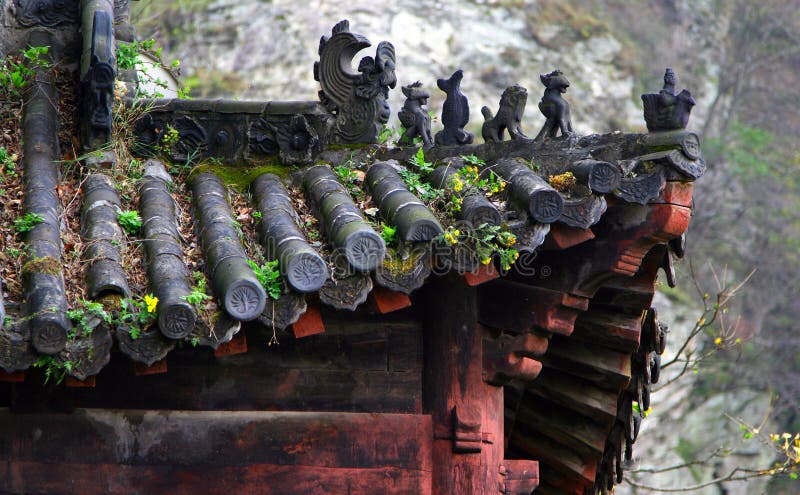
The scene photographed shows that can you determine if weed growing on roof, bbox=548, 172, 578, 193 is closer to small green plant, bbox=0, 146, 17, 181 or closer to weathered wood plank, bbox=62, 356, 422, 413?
weathered wood plank, bbox=62, 356, 422, 413

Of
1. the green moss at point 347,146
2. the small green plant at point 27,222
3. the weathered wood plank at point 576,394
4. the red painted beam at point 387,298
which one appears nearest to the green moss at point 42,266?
the small green plant at point 27,222

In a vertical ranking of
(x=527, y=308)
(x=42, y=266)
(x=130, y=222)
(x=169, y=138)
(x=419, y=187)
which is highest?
(x=169, y=138)

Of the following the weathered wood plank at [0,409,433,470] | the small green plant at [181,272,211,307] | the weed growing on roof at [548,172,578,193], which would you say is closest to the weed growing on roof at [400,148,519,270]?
the weed growing on roof at [548,172,578,193]

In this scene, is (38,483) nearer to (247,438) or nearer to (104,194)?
(247,438)

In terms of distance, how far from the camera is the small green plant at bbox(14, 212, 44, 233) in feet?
16.6

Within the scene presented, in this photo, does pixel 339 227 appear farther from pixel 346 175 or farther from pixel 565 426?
pixel 565 426

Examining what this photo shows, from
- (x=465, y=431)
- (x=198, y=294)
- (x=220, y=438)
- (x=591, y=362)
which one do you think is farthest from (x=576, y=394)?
(x=198, y=294)

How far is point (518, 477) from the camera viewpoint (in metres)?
6.18

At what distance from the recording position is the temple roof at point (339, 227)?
15.1 ft

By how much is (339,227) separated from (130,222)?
1016 millimetres

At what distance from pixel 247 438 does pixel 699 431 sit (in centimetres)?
1957

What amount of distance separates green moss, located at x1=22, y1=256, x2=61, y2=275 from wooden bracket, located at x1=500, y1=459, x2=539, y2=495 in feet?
8.68

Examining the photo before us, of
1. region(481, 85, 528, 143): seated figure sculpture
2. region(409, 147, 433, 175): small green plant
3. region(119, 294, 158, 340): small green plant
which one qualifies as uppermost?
region(481, 85, 528, 143): seated figure sculpture

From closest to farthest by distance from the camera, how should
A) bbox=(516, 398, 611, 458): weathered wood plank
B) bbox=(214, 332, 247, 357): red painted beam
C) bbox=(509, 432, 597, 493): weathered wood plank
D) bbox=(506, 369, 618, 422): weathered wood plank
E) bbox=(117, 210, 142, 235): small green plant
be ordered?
bbox=(214, 332, 247, 357): red painted beam
bbox=(117, 210, 142, 235): small green plant
bbox=(506, 369, 618, 422): weathered wood plank
bbox=(516, 398, 611, 458): weathered wood plank
bbox=(509, 432, 597, 493): weathered wood plank
